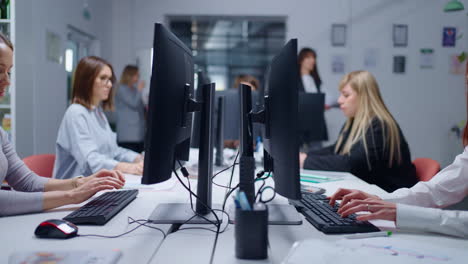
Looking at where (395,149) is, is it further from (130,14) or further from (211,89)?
(130,14)

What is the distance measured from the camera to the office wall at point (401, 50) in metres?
4.85

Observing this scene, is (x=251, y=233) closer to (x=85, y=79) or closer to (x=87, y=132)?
(x=87, y=132)

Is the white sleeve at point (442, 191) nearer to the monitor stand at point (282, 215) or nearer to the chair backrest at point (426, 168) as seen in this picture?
the monitor stand at point (282, 215)

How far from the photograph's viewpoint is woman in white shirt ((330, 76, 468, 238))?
0.98 m

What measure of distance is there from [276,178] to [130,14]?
457cm

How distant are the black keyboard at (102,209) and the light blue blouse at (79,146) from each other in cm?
70

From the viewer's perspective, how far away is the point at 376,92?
220 cm

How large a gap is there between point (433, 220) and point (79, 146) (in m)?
1.63

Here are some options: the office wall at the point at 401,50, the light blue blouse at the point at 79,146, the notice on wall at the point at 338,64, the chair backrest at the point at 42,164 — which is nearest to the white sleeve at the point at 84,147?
the light blue blouse at the point at 79,146

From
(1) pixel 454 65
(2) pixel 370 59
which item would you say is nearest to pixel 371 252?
(2) pixel 370 59

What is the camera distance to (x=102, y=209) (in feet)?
3.69

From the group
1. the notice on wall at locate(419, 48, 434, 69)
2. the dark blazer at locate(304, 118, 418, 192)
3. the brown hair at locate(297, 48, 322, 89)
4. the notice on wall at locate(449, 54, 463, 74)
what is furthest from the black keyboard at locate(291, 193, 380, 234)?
the notice on wall at locate(449, 54, 463, 74)

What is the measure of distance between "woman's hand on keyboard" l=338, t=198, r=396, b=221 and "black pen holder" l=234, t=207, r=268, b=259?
0.33 m

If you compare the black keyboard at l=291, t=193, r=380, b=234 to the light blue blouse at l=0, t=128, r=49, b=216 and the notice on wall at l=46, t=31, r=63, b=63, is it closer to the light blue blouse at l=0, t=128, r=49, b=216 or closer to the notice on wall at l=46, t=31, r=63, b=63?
the light blue blouse at l=0, t=128, r=49, b=216
